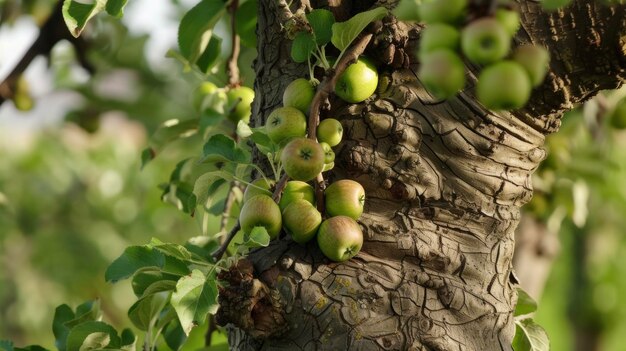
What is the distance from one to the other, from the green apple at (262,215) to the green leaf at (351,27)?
8.6 inches

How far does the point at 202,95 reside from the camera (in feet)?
5.10

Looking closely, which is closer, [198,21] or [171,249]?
[171,249]

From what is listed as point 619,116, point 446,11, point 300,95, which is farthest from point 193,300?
point 619,116

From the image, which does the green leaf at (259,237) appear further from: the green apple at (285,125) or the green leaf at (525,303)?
the green leaf at (525,303)

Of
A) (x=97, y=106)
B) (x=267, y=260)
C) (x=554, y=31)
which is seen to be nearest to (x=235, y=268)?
(x=267, y=260)

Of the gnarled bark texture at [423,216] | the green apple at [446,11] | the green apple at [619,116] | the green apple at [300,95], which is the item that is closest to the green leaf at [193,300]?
the gnarled bark texture at [423,216]

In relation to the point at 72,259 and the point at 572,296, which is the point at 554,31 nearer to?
the point at 72,259

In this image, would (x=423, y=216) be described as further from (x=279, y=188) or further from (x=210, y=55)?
(x=210, y=55)

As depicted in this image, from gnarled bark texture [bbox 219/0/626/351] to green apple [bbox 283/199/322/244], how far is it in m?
0.04

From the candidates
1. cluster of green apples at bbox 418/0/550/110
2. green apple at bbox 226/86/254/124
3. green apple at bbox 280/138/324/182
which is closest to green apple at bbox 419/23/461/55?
cluster of green apples at bbox 418/0/550/110

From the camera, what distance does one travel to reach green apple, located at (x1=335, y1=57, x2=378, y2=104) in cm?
109

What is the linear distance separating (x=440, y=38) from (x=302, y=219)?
1.22 feet

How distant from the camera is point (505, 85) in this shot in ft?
2.40

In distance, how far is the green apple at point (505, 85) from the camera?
731mm
